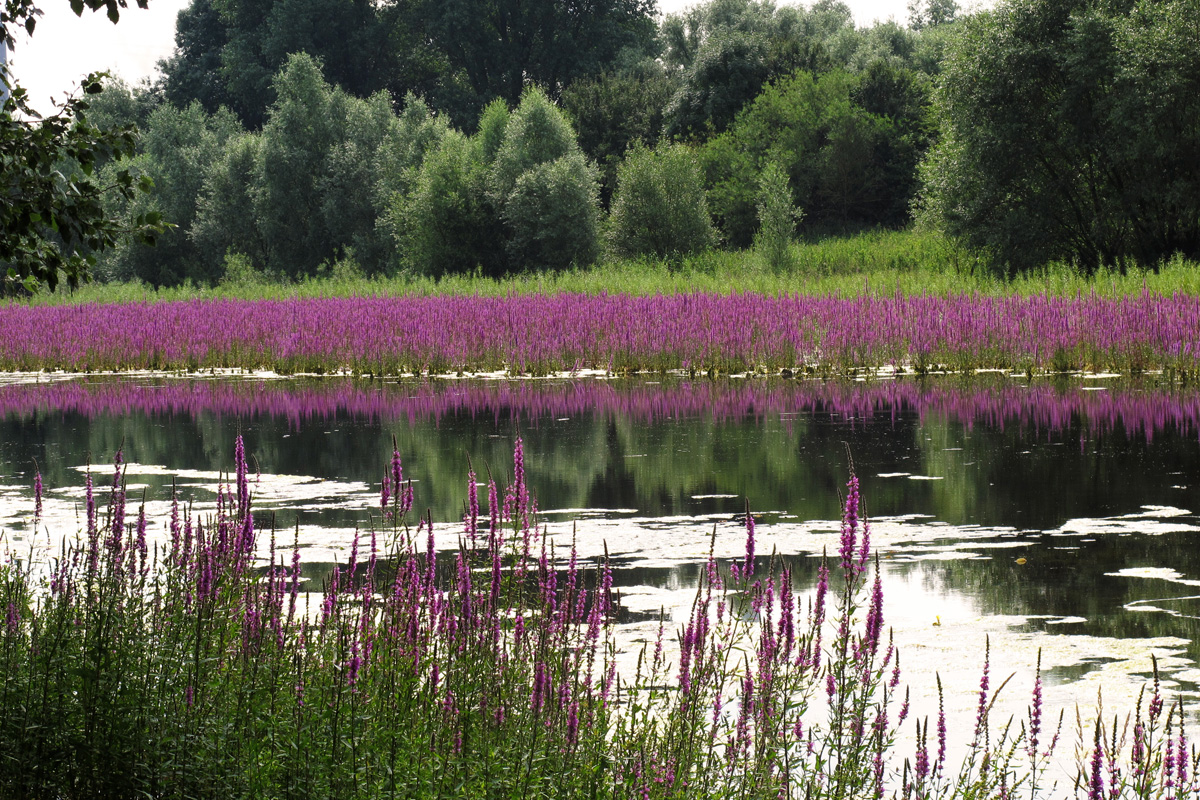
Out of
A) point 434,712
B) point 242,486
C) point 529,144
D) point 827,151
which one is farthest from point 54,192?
point 827,151

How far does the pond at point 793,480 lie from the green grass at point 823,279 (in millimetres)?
5668

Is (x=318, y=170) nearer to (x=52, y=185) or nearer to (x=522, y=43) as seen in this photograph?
(x=522, y=43)

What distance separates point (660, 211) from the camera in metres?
43.2

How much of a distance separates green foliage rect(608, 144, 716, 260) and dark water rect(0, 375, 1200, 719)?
2369 centimetres

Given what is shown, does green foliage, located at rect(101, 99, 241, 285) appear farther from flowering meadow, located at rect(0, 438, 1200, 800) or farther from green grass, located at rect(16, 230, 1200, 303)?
flowering meadow, located at rect(0, 438, 1200, 800)

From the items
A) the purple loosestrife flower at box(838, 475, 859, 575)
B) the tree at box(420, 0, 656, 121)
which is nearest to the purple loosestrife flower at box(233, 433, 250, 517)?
the purple loosestrife flower at box(838, 475, 859, 575)

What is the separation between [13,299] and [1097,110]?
3293cm

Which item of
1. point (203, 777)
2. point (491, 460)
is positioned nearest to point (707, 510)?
point (491, 460)

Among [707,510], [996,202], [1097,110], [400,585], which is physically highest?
[1097,110]

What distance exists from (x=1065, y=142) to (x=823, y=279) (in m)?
6.34

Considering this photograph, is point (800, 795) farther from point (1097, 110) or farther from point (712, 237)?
point (712, 237)

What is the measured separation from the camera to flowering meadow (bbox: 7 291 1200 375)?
763 inches

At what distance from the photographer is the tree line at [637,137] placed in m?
31.3

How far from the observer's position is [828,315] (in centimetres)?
2144
